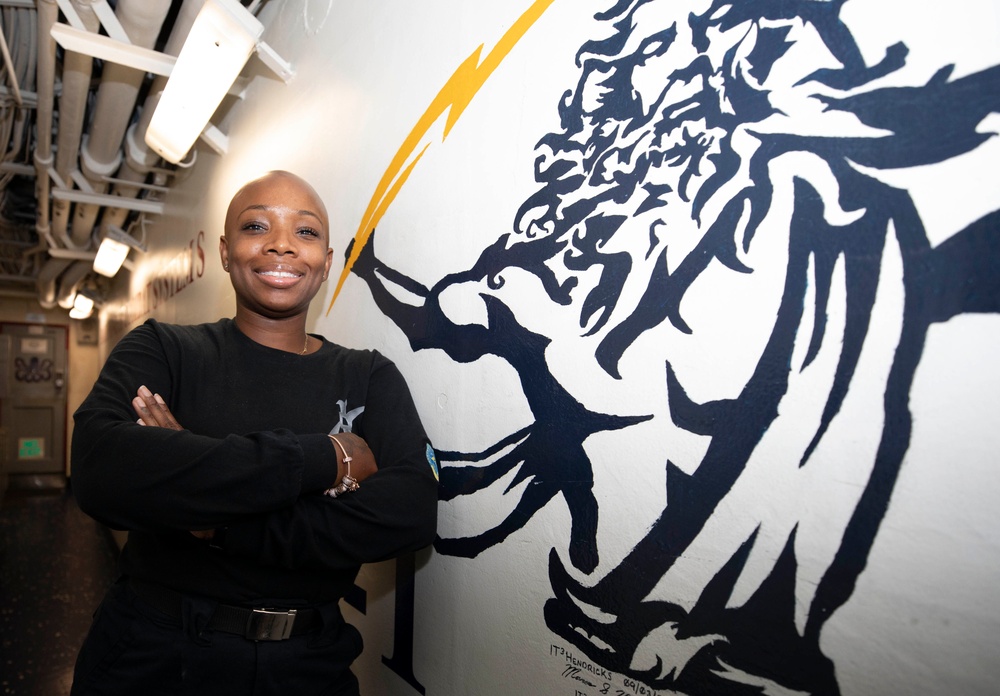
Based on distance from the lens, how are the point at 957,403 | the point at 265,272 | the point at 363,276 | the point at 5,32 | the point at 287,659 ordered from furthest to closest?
the point at 5,32 < the point at 363,276 < the point at 265,272 < the point at 287,659 < the point at 957,403

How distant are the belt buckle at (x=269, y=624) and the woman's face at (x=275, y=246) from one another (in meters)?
0.60

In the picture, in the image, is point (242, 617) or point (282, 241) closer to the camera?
point (242, 617)

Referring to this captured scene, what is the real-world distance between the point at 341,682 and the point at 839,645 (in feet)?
2.94

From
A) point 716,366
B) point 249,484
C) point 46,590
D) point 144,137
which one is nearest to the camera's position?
point 716,366

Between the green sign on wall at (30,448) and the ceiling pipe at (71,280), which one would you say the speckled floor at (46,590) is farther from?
the ceiling pipe at (71,280)

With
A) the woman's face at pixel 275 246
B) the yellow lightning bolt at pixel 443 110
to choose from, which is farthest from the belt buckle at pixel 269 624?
the yellow lightning bolt at pixel 443 110

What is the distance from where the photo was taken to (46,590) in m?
3.61

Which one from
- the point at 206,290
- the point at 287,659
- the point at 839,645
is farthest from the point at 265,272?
the point at 206,290

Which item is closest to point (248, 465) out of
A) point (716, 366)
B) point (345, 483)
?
point (345, 483)

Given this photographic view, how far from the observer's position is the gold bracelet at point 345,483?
0.98 m

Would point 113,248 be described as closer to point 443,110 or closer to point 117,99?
point 117,99

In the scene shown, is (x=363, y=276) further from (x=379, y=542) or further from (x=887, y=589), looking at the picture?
(x=887, y=589)

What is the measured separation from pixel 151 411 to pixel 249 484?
29 cm

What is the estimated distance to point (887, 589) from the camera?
0.57 m
